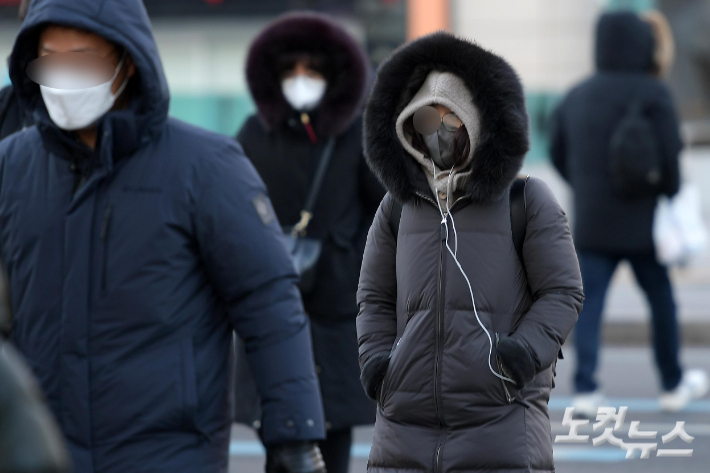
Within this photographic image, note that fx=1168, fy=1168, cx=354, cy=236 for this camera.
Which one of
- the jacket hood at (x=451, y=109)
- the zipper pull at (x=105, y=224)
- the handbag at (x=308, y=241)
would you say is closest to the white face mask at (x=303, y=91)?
the handbag at (x=308, y=241)

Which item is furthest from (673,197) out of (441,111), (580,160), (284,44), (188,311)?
(188,311)

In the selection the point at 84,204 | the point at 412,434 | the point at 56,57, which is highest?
the point at 56,57

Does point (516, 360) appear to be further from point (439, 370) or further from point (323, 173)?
point (323, 173)

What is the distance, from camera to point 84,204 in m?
2.50

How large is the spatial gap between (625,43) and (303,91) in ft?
8.50

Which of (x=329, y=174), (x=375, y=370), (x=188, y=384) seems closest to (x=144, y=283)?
(x=188, y=384)

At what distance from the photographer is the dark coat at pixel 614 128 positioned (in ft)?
19.9

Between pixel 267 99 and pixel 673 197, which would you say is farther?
pixel 673 197

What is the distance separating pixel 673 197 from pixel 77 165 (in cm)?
431

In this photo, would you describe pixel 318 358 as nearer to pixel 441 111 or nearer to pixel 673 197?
pixel 441 111

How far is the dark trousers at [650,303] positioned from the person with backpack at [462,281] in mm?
3327

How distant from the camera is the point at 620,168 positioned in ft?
19.8

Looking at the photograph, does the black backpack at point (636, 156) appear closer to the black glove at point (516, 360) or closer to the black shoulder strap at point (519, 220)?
the black shoulder strap at point (519, 220)

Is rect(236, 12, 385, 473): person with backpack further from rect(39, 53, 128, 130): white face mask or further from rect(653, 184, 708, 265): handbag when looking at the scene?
rect(653, 184, 708, 265): handbag
